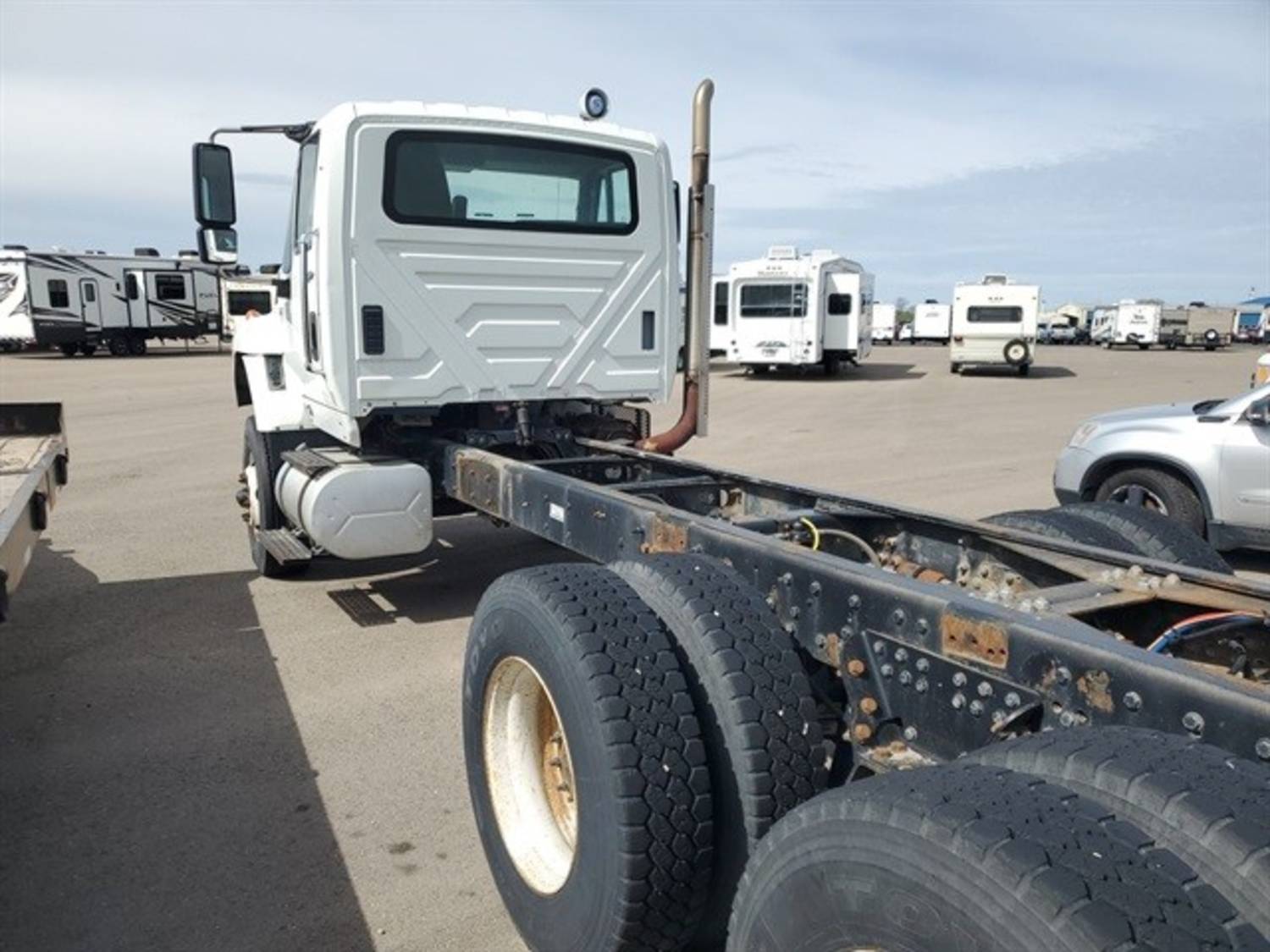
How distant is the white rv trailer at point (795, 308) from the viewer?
82.1 ft

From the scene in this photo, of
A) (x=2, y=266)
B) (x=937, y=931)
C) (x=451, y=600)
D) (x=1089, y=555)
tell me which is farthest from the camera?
(x=2, y=266)

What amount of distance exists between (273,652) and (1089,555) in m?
4.07

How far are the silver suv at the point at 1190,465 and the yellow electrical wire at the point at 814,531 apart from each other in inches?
162

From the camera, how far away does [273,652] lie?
17.4ft

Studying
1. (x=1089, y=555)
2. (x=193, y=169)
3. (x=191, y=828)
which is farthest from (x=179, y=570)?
(x=1089, y=555)

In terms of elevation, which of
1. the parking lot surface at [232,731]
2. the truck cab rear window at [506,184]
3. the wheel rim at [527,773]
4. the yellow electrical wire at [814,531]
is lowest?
the parking lot surface at [232,731]

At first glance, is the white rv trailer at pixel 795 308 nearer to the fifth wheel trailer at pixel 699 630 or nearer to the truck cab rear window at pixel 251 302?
the truck cab rear window at pixel 251 302

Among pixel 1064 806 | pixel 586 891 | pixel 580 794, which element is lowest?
pixel 586 891

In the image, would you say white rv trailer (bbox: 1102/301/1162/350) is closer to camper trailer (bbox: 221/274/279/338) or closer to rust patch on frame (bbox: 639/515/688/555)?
camper trailer (bbox: 221/274/279/338)

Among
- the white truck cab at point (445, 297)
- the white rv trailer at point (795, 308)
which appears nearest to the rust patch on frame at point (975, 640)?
the white truck cab at point (445, 297)

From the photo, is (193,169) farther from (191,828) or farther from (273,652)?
(191,828)

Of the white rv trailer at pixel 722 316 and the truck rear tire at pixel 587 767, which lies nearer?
the truck rear tire at pixel 587 767

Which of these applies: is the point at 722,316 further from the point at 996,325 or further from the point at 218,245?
the point at 218,245

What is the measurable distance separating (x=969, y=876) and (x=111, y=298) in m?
35.5
